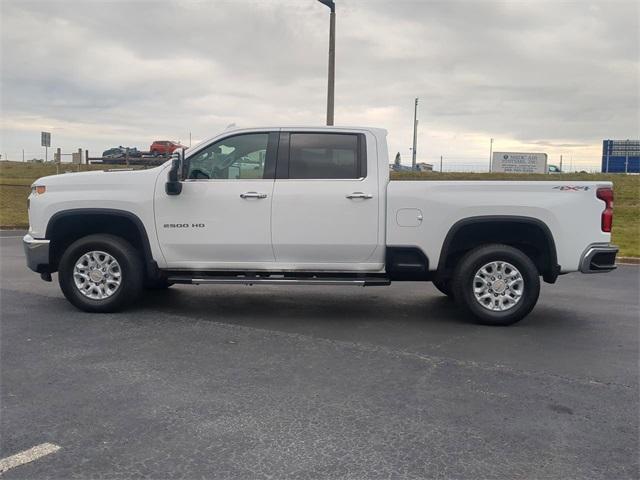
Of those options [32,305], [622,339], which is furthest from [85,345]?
[622,339]

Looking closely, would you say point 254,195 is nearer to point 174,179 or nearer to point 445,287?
point 174,179

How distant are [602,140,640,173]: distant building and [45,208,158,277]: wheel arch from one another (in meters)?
50.2

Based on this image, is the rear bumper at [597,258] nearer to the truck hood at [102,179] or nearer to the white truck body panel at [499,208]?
the white truck body panel at [499,208]

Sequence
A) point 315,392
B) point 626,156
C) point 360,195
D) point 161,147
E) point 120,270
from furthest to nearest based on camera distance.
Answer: point 626,156
point 161,147
point 120,270
point 360,195
point 315,392

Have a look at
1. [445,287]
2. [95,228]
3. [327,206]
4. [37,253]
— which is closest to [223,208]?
[327,206]

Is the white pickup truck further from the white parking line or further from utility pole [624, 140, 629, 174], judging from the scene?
utility pole [624, 140, 629, 174]

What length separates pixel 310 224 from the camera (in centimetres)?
629

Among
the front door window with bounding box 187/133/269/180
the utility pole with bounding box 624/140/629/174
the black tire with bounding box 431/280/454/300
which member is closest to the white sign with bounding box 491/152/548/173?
the utility pole with bounding box 624/140/629/174

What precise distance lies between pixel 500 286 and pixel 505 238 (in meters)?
0.54

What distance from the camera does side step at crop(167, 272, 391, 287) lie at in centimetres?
631

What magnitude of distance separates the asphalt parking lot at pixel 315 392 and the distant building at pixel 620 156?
4932 cm

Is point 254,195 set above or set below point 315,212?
above

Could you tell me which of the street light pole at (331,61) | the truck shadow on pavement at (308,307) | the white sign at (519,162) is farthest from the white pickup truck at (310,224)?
the white sign at (519,162)

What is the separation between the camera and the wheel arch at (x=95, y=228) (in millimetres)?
6449
